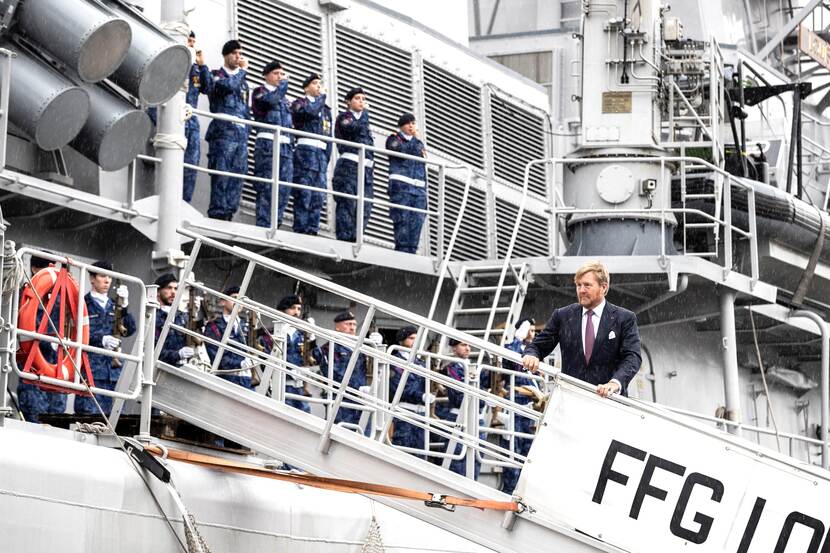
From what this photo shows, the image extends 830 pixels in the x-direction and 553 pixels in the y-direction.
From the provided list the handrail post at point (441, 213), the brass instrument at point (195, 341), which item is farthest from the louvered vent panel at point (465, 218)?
the brass instrument at point (195, 341)

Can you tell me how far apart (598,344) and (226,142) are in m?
4.93

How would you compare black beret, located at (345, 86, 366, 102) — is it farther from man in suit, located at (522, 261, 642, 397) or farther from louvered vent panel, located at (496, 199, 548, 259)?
man in suit, located at (522, 261, 642, 397)

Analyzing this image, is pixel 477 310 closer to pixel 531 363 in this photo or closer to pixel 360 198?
pixel 360 198

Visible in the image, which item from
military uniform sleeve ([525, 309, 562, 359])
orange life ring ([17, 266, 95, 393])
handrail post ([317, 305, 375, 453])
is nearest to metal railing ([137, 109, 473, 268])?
orange life ring ([17, 266, 95, 393])

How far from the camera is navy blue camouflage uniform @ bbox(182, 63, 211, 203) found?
1220 cm

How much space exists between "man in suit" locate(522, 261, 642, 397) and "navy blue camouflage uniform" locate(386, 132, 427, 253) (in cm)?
545

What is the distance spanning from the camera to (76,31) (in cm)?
1000

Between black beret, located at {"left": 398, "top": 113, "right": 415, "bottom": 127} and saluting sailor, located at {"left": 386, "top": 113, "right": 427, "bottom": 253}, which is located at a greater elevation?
black beret, located at {"left": 398, "top": 113, "right": 415, "bottom": 127}

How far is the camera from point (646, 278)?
46.0 ft

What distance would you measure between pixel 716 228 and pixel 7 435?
855cm

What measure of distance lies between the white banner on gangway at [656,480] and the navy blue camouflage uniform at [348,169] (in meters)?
5.59

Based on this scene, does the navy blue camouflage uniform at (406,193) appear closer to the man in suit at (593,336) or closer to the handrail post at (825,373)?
the handrail post at (825,373)

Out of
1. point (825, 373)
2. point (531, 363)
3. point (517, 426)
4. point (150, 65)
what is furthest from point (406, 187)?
point (531, 363)

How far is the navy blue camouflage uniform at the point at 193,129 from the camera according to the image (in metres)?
12.2
